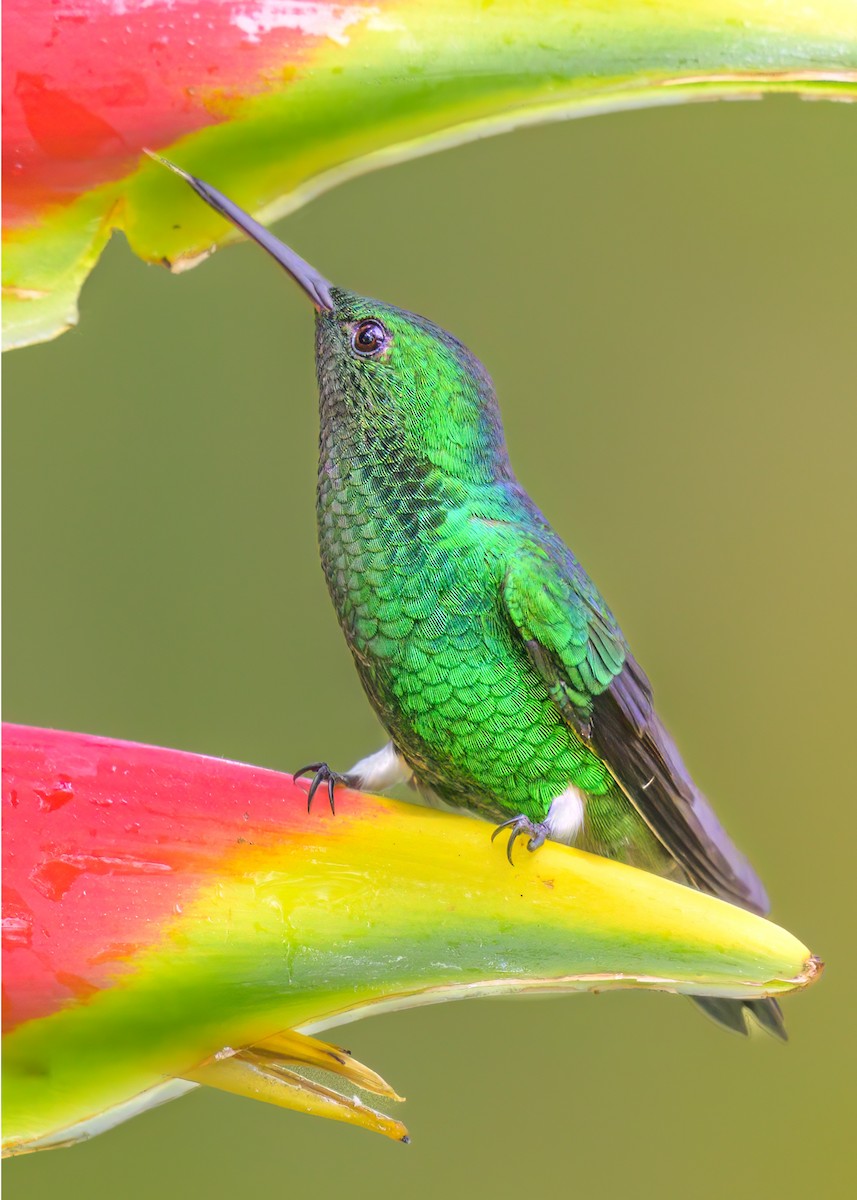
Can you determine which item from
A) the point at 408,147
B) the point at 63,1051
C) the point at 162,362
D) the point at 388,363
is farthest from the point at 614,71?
the point at 162,362

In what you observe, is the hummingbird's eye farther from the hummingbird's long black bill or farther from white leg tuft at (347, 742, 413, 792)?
white leg tuft at (347, 742, 413, 792)

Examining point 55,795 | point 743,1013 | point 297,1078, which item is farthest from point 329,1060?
point 743,1013

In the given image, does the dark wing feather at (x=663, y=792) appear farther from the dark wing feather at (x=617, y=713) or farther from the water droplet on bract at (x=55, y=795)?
the water droplet on bract at (x=55, y=795)

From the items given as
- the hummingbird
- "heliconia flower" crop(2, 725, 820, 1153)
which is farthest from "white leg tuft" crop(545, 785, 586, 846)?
"heliconia flower" crop(2, 725, 820, 1153)

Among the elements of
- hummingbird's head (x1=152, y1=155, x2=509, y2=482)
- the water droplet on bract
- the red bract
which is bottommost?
the water droplet on bract

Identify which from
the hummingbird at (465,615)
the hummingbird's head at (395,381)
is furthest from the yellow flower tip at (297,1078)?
the hummingbird's head at (395,381)

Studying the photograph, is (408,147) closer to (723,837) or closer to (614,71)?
(614,71)

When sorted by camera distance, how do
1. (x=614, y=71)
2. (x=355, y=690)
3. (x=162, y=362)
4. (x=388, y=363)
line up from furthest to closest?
(x=162, y=362) < (x=355, y=690) < (x=388, y=363) < (x=614, y=71)

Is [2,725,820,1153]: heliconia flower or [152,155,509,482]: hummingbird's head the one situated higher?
[152,155,509,482]: hummingbird's head
